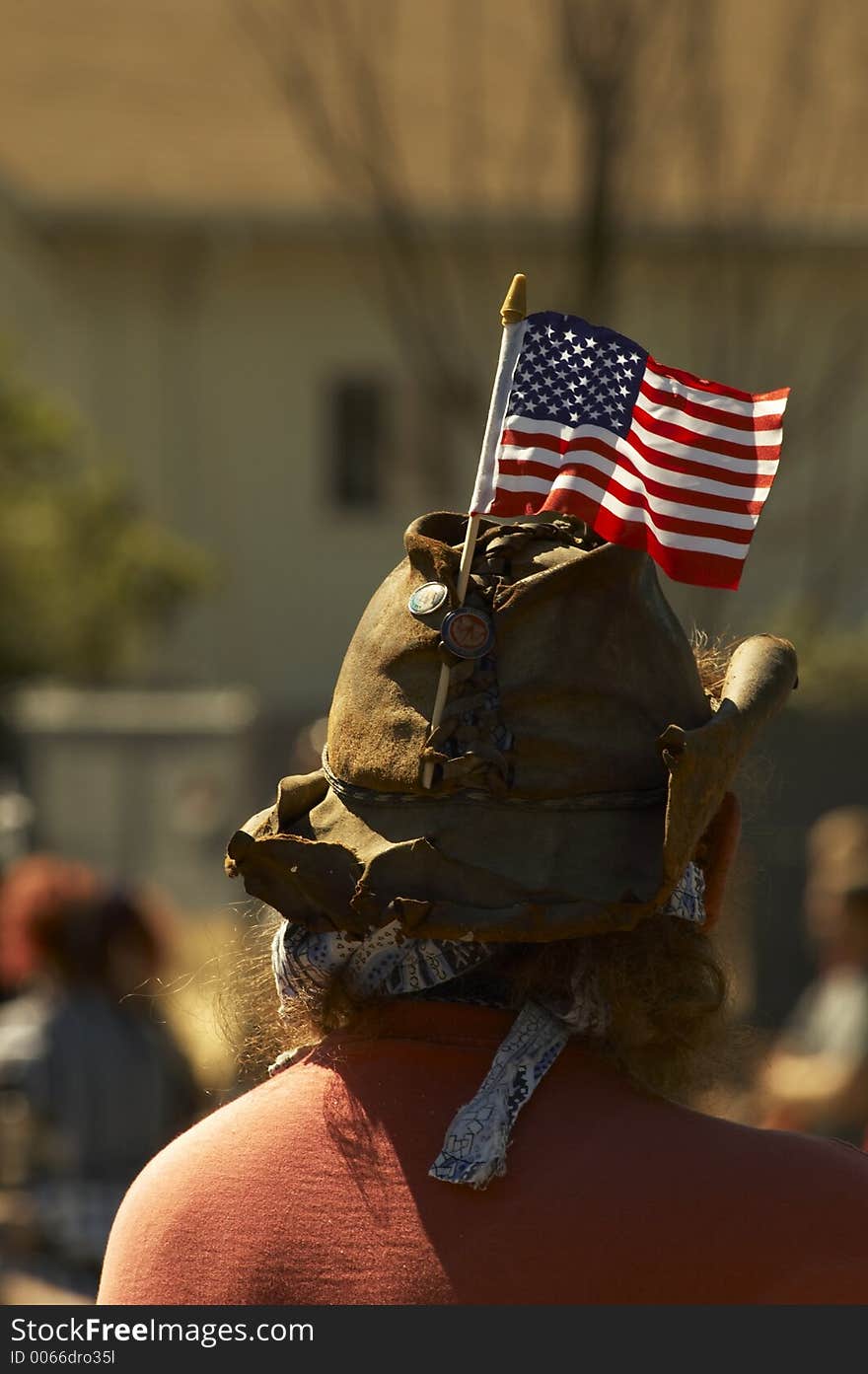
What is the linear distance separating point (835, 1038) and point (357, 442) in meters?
17.2

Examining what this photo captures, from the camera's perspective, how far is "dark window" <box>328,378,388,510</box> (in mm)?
22328

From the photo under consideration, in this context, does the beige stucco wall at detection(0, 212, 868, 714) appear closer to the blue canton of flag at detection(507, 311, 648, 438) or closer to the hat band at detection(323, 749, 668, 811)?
the blue canton of flag at detection(507, 311, 648, 438)

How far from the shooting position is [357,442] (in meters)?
22.5

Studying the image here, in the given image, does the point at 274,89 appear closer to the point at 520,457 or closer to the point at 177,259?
the point at 177,259

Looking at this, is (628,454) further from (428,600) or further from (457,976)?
(457,976)

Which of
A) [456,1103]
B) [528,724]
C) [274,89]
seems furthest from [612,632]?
[274,89]

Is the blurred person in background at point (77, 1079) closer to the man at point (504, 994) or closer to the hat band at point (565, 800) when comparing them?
the man at point (504, 994)

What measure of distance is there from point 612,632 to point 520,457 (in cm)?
23

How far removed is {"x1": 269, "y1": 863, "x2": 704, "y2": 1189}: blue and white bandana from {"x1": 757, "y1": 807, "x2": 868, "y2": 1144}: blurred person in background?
3.48 meters

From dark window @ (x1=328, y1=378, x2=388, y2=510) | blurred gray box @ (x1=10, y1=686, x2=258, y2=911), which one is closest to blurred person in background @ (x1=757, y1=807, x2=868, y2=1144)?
blurred gray box @ (x1=10, y1=686, x2=258, y2=911)

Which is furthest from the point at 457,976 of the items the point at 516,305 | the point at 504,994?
the point at 516,305

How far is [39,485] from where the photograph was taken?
1923cm

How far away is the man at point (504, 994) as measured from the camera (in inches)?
70.5

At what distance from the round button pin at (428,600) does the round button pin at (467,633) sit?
1.3 inches
